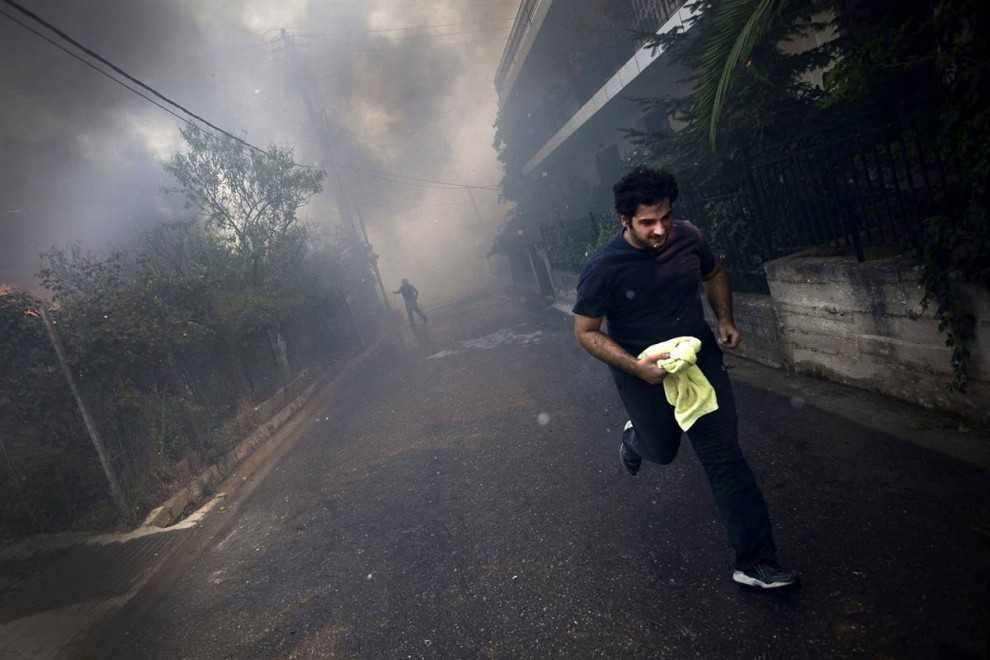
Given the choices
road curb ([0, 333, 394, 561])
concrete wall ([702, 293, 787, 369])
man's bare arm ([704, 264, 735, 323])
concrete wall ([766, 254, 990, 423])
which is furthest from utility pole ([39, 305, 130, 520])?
concrete wall ([766, 254, 990, 423])

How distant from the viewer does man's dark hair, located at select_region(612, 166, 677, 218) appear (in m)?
2.27

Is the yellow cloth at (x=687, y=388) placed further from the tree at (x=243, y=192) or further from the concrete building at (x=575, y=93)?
the tree at (x=243, y=192)

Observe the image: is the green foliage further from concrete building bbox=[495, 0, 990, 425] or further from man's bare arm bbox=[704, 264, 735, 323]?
concrete building bbox=[495, 0, 990, 425]

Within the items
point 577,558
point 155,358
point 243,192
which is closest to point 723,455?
point 577,558

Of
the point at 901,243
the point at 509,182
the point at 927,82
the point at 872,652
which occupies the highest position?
the point at 509,182

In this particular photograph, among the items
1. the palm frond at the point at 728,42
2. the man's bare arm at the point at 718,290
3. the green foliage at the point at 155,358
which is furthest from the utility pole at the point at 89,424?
the palm frond at the point at 728,42

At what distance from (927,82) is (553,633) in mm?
5071

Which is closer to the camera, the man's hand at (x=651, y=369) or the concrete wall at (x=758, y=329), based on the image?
the man's hand at (x=651, y=369)

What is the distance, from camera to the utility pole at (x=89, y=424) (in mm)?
5770

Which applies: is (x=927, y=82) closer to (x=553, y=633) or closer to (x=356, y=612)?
(x=553, y=633)

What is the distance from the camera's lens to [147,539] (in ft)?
17.3

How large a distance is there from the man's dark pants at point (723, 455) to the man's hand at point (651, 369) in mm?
248

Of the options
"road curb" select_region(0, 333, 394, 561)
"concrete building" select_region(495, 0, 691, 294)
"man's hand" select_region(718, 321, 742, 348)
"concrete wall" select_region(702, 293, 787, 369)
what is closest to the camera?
"man's hand" select_region(718, 321, 742, 348)

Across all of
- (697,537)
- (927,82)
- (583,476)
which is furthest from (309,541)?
(927,82)
